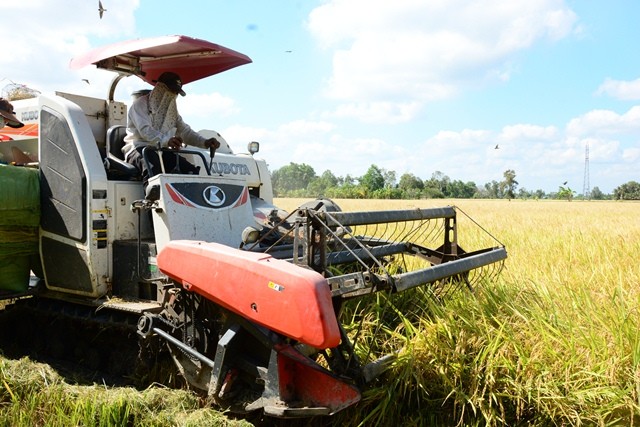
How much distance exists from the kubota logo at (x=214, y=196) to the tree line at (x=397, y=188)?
139ft

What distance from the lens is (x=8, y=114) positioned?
15.4 ft

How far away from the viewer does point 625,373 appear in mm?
2926

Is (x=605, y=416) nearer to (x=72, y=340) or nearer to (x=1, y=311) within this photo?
(x=72, y=340)

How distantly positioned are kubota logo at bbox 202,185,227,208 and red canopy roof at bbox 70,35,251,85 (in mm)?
1113

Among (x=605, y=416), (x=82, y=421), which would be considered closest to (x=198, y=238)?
(x=82, y=421)

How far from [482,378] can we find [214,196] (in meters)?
2.29

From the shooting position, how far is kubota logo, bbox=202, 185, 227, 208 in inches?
162

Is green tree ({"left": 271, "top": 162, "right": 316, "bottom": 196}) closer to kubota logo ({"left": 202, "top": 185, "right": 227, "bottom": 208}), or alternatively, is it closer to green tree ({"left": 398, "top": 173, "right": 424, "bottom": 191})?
green tree ({"left": 398, "top": 173, "right": 424, "bottom": 191})

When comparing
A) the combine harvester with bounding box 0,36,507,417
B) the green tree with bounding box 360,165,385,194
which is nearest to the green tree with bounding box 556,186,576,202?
the green tree with bounding box 360,165,385,194

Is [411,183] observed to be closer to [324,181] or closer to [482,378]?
[324,181]

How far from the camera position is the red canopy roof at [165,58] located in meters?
4.20

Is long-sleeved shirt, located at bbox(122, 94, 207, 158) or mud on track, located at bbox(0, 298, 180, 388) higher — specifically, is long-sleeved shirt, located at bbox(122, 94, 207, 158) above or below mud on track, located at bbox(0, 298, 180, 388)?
above

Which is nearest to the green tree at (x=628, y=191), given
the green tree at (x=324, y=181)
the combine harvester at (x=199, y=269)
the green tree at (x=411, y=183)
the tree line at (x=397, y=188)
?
the tree line at (x=397, y=188)

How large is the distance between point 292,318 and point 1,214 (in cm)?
266
